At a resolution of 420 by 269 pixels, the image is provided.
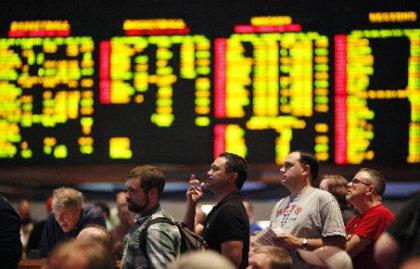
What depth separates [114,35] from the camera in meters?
7.97

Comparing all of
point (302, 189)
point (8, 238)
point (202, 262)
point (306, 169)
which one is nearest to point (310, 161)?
point (306, 169)

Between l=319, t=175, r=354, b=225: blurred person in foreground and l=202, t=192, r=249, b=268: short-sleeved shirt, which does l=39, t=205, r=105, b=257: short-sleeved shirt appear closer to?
l=202, t=192, r=249, b=268: short-sleeved shirt

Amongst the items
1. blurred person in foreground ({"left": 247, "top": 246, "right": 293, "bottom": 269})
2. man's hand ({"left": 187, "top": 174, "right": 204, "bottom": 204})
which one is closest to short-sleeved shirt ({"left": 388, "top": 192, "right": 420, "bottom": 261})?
blurred person in foreground ({"left": 247, "top": 246, "right": 293, "bottom": 269})

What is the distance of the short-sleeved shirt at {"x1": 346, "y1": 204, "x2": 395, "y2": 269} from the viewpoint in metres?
5.21

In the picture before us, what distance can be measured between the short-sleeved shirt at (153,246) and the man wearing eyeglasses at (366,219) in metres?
1.28

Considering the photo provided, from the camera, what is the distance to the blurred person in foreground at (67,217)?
19.0 feet

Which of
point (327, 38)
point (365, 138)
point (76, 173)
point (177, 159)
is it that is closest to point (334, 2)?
point (327, 38)

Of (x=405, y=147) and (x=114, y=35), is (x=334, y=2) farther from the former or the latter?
(x=114, y=35)

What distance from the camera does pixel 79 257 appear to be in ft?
9.07

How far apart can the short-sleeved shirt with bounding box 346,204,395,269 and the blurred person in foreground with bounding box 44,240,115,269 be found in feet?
8.82

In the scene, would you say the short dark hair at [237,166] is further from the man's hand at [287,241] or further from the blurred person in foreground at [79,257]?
the blurred person in foreground at [79,257]

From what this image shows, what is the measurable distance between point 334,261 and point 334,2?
380cm

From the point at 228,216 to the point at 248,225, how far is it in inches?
5.8

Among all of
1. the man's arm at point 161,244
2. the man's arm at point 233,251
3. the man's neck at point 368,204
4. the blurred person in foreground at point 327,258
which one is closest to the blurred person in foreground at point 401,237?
the blurred person in foreground at point 327,258
